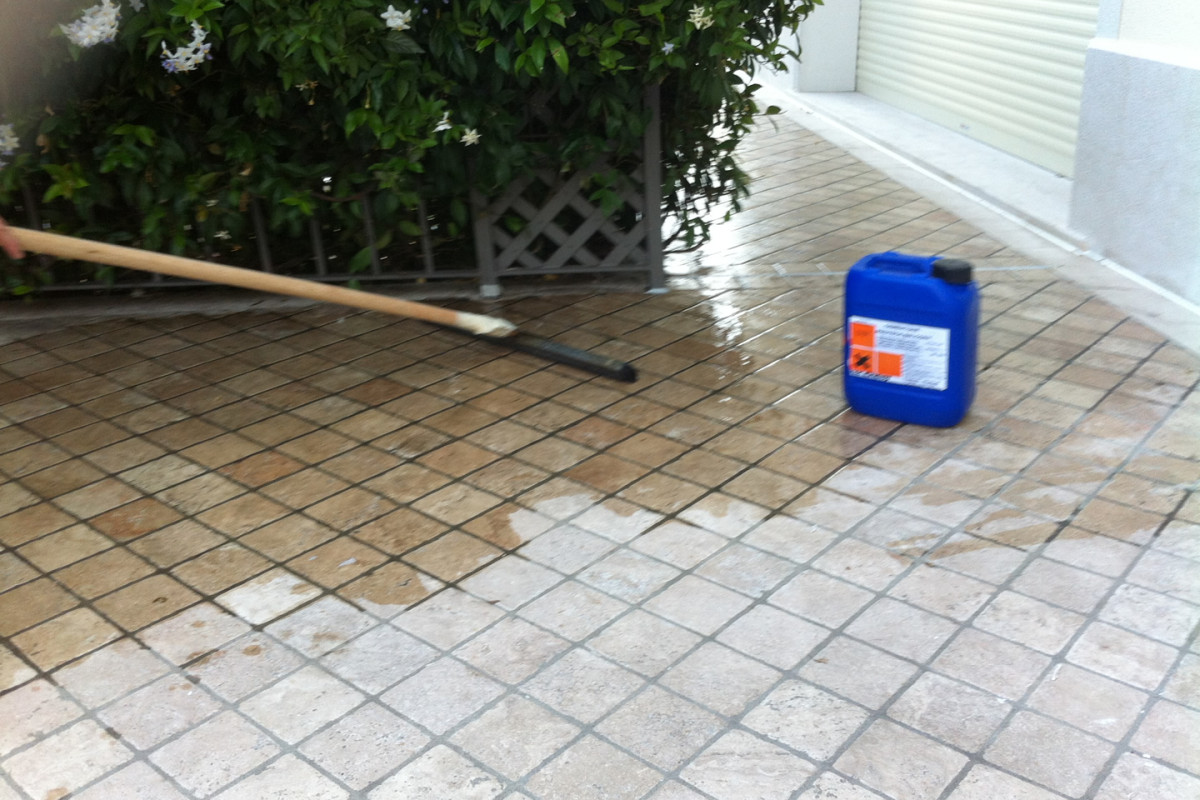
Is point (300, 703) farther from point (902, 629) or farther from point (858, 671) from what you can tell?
point (902, 629)

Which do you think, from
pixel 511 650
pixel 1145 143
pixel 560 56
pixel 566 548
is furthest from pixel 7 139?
pixel 1145 143

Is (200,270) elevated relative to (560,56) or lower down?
lower down

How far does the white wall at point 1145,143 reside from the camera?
5039 mm

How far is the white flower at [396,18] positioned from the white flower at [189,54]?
73cm

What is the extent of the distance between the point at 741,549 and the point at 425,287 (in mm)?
2906

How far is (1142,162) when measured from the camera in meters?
5.41

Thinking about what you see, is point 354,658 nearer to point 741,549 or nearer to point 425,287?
point 741,549

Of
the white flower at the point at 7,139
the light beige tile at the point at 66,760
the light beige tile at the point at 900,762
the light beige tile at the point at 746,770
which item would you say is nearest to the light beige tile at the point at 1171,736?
the light beige tile at the point at 900,762

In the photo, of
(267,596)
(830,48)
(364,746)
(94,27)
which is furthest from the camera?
(830,48)

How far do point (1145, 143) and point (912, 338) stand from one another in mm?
2420

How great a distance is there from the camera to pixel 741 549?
329cm

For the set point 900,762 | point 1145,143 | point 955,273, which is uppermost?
point 1145,143

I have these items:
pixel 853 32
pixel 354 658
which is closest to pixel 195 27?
pixel 354 658

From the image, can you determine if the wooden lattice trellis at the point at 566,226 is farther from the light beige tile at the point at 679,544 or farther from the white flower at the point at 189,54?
the light beige tile at the point at 679,544
